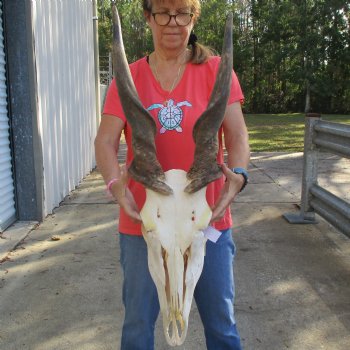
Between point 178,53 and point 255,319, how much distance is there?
236cm

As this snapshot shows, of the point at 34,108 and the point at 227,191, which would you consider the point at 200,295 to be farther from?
the point at 34,108

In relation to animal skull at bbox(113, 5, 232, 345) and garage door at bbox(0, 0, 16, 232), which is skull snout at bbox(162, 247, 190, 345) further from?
garage door at bbox(0, 0, 16, 232)

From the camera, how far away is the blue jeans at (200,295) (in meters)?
2.40

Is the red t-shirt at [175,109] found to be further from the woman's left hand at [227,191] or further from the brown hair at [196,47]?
the woman's left hand at [227,191]

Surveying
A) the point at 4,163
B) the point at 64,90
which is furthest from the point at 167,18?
the point at 64,90

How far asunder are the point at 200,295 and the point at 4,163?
427cm

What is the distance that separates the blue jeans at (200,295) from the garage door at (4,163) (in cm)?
378

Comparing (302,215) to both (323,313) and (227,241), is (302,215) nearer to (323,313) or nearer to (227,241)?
(323,313)

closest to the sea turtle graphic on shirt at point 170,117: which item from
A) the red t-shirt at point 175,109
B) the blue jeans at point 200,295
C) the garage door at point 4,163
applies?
the red t-shirt at point 175,109

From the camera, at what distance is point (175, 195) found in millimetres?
2111

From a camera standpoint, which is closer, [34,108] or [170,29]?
[170,29]

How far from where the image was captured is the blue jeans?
2.40 m

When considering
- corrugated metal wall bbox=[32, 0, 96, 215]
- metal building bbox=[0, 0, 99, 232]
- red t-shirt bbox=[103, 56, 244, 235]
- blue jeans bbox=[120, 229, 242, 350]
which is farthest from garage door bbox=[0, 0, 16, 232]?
red t-shirt bbox=[103, 56, 244, 235]

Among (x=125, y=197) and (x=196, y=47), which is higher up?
(x=196, y=47)
